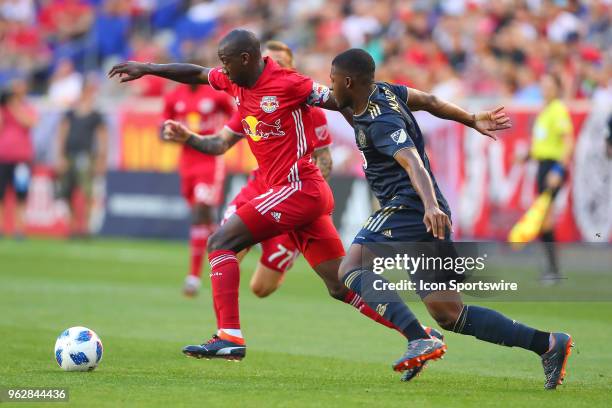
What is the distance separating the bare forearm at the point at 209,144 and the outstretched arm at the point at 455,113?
84.4 inches

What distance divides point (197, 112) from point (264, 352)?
5468 mm

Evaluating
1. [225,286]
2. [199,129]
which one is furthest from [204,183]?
[225,286]

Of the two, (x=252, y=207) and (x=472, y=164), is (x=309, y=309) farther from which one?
(x=472, y=164)

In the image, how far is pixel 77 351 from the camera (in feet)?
27.5

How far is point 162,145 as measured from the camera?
74.1ft

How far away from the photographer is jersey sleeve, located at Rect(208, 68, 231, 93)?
9047 millimetres

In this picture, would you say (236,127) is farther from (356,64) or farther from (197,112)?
(197,112)

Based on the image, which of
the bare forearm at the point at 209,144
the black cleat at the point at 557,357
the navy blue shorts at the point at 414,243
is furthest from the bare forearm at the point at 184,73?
the black cleat at the point at 557,357

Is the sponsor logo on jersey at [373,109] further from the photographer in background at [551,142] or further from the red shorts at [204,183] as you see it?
the photographer in background at [551,142]

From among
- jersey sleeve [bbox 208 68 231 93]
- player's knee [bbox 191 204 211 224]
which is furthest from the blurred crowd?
jersey sleeve [bbox 208 68 231 93]

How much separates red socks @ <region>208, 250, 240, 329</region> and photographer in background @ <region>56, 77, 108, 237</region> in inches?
558

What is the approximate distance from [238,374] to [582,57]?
12.7 meters

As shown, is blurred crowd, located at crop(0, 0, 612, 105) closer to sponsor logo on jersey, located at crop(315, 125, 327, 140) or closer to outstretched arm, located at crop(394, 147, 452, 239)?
sponsor logo on jersey, located at crop(315, 125, 327, 140)

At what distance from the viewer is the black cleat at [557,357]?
7.55 metres
